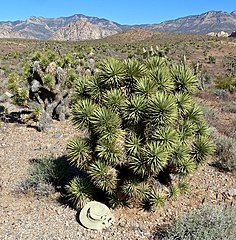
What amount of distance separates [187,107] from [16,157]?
15.9ft

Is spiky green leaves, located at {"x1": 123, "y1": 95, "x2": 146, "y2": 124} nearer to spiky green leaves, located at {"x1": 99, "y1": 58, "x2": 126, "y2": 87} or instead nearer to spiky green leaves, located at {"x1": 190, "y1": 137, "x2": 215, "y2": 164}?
spiky green leaves, located at {"x1": 99, "y1": 58, "x2": 126, "y2": 87}

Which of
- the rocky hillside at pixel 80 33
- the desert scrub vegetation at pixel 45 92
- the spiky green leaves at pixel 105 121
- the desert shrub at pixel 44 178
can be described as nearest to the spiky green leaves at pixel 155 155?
the spiky green leaves at pixel 105 121

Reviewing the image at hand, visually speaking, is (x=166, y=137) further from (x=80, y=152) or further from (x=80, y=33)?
(x=80, y=33)

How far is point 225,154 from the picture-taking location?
24.7ft

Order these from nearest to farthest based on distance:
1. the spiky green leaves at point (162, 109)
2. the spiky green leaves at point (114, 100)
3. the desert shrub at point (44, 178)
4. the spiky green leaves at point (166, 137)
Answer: the spiky green leaves at point (162, 109) < the spiky green leaves at point (166, 137) < the spiky green leaves at point (114, 100) < the desert shrub at point (44, 178)

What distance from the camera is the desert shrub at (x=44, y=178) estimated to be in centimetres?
655

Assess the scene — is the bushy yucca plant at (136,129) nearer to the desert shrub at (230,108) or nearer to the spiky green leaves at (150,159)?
the spiky green leaves at (150,159)

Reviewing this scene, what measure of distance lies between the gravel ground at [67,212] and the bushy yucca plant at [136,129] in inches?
12.8

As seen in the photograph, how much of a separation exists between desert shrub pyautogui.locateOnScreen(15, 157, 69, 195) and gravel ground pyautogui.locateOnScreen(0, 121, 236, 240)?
16cm

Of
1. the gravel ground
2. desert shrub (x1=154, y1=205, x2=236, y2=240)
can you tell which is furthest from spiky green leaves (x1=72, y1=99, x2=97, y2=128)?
desert shrub (x1=154, y1=205, x2=236, y2=240)

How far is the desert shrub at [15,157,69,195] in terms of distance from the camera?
21.5 feet

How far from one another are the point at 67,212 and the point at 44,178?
1.12 metres

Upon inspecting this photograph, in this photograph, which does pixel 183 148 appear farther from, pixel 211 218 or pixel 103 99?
pixel 103 99

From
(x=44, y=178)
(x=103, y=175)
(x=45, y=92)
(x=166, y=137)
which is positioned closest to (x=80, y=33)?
(x=45, y=92)
